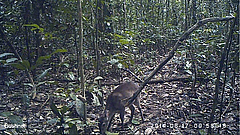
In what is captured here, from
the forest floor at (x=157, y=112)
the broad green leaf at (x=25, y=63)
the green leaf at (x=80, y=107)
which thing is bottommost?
the forest floor at (x=157, y=112)

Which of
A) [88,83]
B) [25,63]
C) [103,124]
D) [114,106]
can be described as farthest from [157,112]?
[25,63]

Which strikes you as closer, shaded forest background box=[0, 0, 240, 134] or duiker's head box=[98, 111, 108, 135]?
shaded forest background box=[0, 0, 240, 134]

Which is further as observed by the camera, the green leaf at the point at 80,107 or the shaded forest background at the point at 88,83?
the shaded forest background at the point at 88,83

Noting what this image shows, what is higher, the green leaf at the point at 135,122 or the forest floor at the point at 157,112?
the forest floor at the point at 157,112

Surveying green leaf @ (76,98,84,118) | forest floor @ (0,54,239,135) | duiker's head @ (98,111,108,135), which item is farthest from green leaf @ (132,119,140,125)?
green leaf @ (76,98,84,118)

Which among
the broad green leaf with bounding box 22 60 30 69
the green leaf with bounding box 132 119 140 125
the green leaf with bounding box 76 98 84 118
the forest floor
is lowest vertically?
the green leaf with bounding box 132 119 140 125

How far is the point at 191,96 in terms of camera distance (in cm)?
416

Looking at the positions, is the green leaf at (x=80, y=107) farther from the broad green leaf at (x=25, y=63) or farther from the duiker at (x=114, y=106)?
the duiker at (x=114, y=106)

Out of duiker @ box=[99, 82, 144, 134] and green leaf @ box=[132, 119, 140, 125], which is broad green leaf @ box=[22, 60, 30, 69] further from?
green leaf @ box=[132, 119, 140, 125]

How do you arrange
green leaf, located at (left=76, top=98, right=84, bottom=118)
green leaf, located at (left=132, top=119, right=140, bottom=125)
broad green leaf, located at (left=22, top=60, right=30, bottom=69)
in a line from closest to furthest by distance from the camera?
1. broad green leaf, located at (left=22, top=60, right=30, bottom=69)
2. green leaf, located at (left=76, top=98, right=84, bottom=118)
3. green leaf, located at (left=132, top=119, right=140, bottom=125)

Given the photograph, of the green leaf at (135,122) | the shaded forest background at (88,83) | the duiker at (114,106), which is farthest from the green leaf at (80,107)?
the green leaf at (135,122)

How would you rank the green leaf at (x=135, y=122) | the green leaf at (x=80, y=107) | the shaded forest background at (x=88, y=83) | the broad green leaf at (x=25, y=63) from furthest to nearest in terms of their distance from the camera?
the green leaf at (x=135, y=122) → the shaded forest background at (x=88, y=83) → the green leaf at (x=80, y=107) → the broad green leaf at (x=25, y=63)

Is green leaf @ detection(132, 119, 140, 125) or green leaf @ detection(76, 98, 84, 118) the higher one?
green leaf @ detection(76, 98, 84, 118)

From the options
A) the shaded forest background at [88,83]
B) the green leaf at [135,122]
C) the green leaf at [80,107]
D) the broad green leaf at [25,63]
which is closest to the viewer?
the broad green leaf at [25,63]
